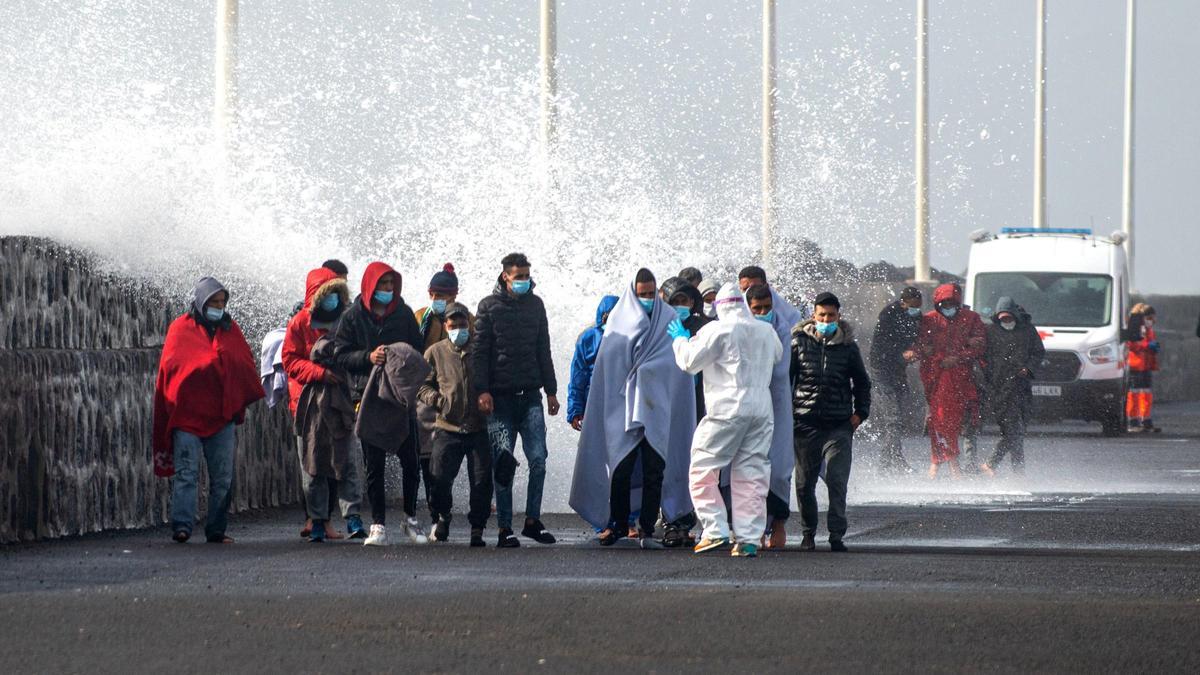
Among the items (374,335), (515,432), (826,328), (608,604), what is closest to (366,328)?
(374,335)

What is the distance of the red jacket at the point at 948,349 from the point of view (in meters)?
20.8

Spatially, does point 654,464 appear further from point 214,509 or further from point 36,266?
point 36,266

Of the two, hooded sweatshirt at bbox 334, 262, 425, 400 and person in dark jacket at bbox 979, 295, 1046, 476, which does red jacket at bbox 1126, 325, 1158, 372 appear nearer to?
person in dark jacket at bbox 979, 295, 1046, 476

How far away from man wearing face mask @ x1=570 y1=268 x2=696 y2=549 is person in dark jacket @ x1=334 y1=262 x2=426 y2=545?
1.07 m

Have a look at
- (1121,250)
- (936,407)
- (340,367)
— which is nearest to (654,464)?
(340,367)

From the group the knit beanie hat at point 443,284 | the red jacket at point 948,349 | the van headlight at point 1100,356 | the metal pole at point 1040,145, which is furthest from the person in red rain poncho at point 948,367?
the metal pole at point 1040,145

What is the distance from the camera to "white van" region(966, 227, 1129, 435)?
30984 millimetres

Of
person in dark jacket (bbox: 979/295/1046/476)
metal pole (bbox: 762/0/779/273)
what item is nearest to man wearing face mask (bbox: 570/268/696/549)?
person in dark jacket (bbox: 979/295/1046/476)

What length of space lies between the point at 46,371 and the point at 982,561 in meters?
5.59

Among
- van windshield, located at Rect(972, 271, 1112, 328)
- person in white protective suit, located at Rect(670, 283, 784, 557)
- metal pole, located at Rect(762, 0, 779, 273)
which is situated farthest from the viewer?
metal pole, located at Rect(762, 0, 779, 273)

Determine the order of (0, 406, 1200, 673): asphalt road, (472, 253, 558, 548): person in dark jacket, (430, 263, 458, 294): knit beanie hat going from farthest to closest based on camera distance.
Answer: (430, 263, 458, 294): knit beanie hat < (472, 253, 558, 548): person in dark jacket < (0, 406, 1200, 673): asphalt road

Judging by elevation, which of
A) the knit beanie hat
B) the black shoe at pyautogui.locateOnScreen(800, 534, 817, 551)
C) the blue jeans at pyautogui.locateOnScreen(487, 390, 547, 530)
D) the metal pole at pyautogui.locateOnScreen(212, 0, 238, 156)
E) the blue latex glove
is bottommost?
the black shoe at pyautogui.locateOnScreen(800, 534, 817, 551)

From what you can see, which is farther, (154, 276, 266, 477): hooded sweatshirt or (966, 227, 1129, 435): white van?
(966, 227, 1129, 435): white van

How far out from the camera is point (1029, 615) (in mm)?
9461
